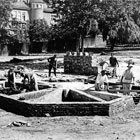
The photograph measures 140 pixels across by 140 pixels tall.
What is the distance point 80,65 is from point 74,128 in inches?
577

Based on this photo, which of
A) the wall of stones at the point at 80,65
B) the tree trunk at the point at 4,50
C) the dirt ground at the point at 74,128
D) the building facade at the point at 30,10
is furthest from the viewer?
the building facade at the point at 30,10

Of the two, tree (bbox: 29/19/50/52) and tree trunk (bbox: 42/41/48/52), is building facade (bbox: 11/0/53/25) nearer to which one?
tree (bbox: 29/19/50/52)

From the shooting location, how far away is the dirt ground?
1027 cm

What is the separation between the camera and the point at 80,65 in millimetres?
25703

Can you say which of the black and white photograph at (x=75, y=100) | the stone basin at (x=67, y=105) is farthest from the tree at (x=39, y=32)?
the stone basin at (x=67, y=105)

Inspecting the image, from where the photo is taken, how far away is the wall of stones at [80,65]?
81.8 ft

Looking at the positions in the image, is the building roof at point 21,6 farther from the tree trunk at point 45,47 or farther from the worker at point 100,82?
the worker at point 100,82

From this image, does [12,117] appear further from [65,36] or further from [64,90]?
[65,36]

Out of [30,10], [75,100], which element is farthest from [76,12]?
[30,10]

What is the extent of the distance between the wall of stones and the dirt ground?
464 inches

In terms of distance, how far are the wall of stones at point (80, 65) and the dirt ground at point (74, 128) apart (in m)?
11.8

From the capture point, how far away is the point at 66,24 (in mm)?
34875

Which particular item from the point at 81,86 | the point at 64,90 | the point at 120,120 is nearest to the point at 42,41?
the point at 81,86

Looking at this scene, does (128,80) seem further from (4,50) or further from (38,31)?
(38,31)
